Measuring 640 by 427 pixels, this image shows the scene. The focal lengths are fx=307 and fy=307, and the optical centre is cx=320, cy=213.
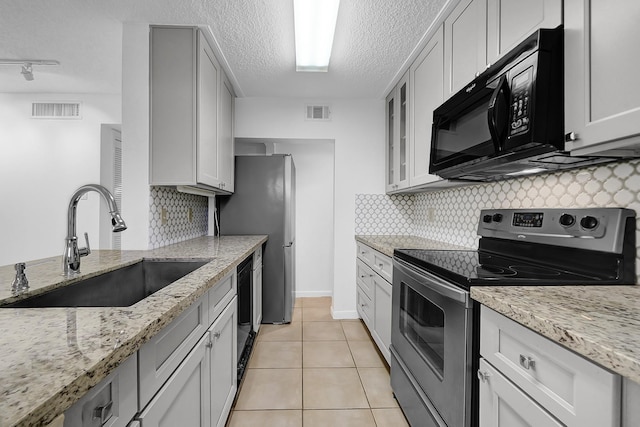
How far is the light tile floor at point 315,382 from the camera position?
1725 mm

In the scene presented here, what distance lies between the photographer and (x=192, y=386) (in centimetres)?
108

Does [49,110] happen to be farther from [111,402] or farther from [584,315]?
[584,315]

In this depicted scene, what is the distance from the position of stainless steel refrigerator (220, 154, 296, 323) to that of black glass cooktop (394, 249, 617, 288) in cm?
180

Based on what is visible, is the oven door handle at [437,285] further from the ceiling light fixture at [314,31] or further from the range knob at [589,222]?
the ceiling light fixture at [314,31]

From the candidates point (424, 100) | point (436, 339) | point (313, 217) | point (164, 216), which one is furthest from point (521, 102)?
point (313, 217)

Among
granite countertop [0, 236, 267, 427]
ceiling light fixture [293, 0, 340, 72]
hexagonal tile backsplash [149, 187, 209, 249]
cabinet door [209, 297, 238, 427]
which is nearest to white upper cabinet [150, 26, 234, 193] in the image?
hexagonal tile backsplash [149, 187, 209, 249]

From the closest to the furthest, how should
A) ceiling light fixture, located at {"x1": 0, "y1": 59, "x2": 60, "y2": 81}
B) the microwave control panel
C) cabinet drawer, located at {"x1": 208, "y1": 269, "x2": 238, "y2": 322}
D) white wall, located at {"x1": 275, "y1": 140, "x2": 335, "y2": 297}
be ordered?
the microwave control panel < cabinet drawer, located at {"x1": 208, "y1": 269, "x2": 238, "y2": 322} < ceiling light fixture, located at {"x1": 0, "y1": 59, "x2": 60, "y2": 81} < white wall, located at {"x1": 275, "y1": 140, "x2": 335, "y2": 297}

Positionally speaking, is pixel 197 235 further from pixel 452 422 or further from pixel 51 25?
pixel 452 422

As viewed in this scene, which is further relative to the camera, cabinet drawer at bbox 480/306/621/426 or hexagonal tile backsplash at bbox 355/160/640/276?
hexagonal tile backsplash at bbox 355/160/640/276

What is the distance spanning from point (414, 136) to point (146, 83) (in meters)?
1.90

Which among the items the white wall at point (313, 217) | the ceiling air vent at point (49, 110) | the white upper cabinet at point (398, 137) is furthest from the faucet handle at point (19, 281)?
the white wall at point (313, 217)

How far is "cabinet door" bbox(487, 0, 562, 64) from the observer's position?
1.08 metres

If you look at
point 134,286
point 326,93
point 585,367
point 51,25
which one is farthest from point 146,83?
point 585,367

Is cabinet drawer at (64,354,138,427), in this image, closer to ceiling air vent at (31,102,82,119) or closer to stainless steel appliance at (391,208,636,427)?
stainless steel appliance at (391,208,636,427)
